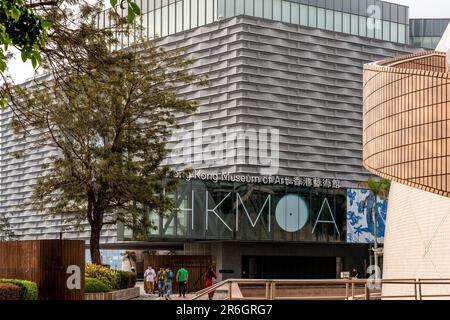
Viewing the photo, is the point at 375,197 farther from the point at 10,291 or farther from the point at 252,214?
the point at 10,291

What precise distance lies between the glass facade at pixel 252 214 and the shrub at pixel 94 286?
103 feet

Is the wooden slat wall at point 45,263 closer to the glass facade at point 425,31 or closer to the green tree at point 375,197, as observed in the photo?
the green tree at point 375,197

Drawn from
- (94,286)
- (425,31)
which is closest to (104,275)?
(94,286)

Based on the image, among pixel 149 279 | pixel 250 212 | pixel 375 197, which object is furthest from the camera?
pixel 375 197

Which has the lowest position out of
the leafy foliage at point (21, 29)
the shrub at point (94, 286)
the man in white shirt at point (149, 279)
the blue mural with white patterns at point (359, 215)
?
the man in white shirt at point (149, 279)

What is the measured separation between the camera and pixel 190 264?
63.1m

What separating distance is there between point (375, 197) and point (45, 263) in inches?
2237

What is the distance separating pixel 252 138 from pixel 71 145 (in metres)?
52.9

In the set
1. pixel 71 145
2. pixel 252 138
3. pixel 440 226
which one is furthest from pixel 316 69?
pixel 440 226

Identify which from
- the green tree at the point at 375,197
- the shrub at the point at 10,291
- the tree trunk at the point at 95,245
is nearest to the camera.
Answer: the shrub at the point at 10,291

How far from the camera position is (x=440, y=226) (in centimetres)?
3381

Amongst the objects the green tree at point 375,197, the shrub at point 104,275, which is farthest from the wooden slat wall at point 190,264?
the green tree at point 375,197

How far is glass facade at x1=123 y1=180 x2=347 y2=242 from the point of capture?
240 ft

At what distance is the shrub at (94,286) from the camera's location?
122ft
